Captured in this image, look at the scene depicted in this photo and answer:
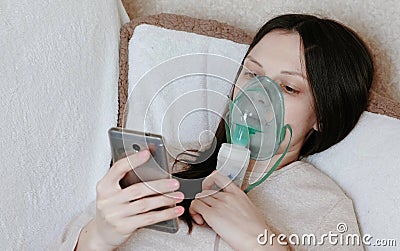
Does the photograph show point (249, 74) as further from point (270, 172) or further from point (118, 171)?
point (118, 171)

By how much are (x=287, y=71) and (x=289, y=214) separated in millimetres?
263

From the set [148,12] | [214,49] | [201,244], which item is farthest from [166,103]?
[148,12]

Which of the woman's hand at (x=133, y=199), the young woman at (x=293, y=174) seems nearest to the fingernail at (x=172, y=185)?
the woman's hand at (x=133, y=199)

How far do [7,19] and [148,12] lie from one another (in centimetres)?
44

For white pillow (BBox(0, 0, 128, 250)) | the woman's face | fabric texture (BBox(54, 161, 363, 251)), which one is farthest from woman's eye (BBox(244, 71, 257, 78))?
white pillow (BBox(0, 0, 128, 250))

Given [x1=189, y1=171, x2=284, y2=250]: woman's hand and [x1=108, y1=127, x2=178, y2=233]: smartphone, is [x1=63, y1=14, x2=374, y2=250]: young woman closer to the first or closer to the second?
[x1=189, y1=171, x2=284, y2=250]: woman's hand

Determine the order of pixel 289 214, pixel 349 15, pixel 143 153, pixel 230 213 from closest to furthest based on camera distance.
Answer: pixel 143 153 < pixel 230 213 < pixel 289 214 < pixel 349 15

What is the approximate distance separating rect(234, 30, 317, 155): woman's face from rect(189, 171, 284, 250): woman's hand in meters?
0.17

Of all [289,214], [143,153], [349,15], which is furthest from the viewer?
[349,15]

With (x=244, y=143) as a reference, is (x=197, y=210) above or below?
below

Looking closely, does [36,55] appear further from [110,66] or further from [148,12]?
[148,12]

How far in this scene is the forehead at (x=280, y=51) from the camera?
1161 mm

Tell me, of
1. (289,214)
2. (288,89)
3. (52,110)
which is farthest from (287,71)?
(52,110)

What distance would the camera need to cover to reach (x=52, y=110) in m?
1.26
